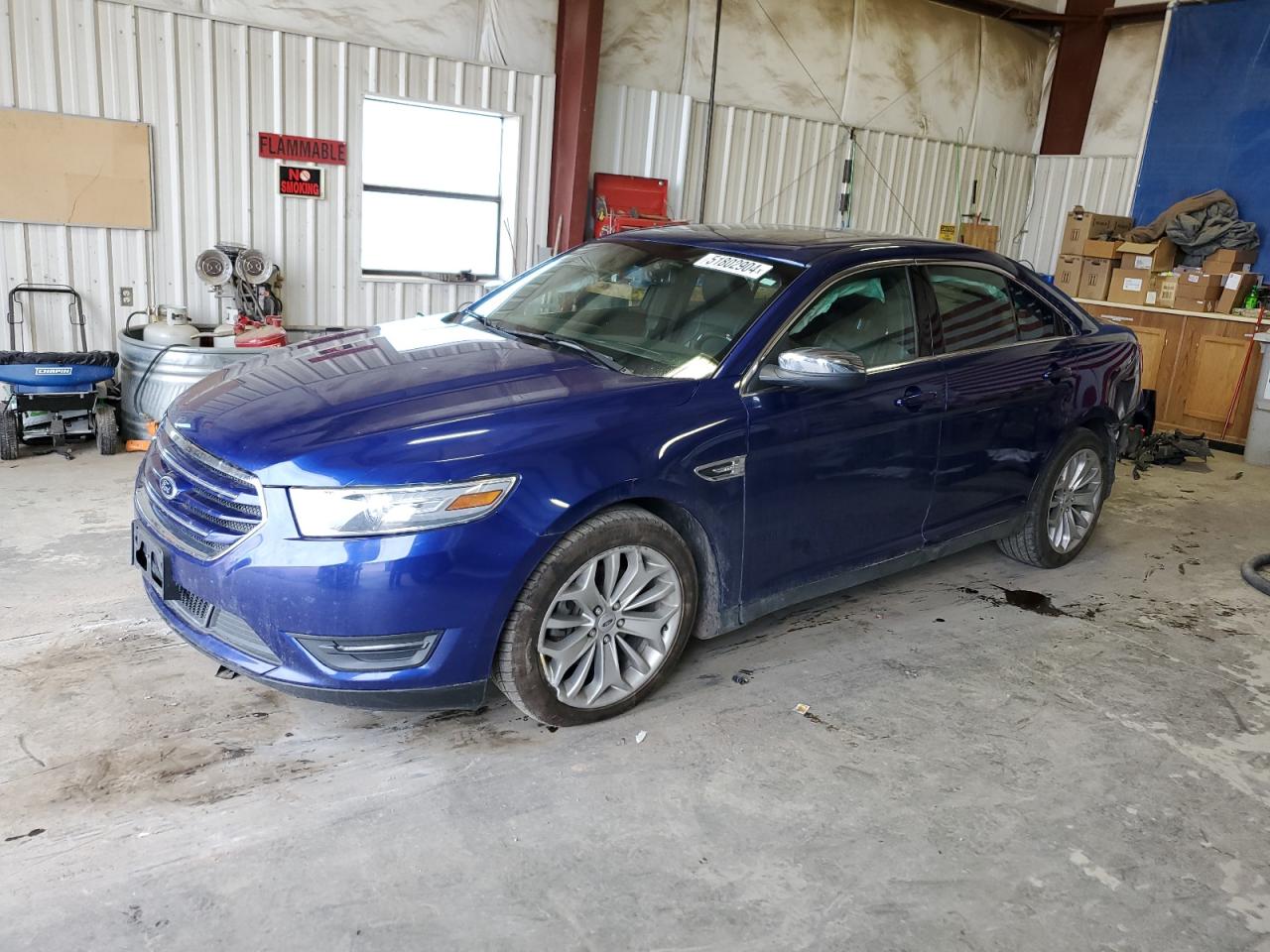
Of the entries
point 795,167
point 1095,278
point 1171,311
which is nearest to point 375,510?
point 795,167

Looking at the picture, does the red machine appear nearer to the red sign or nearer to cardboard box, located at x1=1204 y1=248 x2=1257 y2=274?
the red sign

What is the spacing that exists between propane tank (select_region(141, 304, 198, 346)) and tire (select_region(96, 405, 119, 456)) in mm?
501

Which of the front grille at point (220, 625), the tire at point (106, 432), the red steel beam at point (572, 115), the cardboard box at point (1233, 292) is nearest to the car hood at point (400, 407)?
the front grille at point (220, 625)

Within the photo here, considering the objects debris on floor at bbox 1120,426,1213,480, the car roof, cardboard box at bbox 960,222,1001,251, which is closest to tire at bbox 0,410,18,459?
the car roof

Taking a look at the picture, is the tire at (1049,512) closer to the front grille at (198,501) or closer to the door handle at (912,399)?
the door handle at (912,399)

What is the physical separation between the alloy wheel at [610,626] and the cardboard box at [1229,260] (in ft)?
25.4

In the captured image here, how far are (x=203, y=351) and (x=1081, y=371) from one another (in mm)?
4743

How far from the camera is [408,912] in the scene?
2.16m

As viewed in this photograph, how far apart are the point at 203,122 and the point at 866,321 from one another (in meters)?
5.06

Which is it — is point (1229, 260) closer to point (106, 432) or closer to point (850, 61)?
point (850, 61)

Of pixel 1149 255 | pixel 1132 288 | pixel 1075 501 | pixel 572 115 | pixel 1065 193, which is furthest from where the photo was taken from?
pixel 1065 193

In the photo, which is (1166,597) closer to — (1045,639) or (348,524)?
(1045,639)

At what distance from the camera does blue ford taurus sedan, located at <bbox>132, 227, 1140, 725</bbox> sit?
2.45 m

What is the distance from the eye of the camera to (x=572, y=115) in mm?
7656
